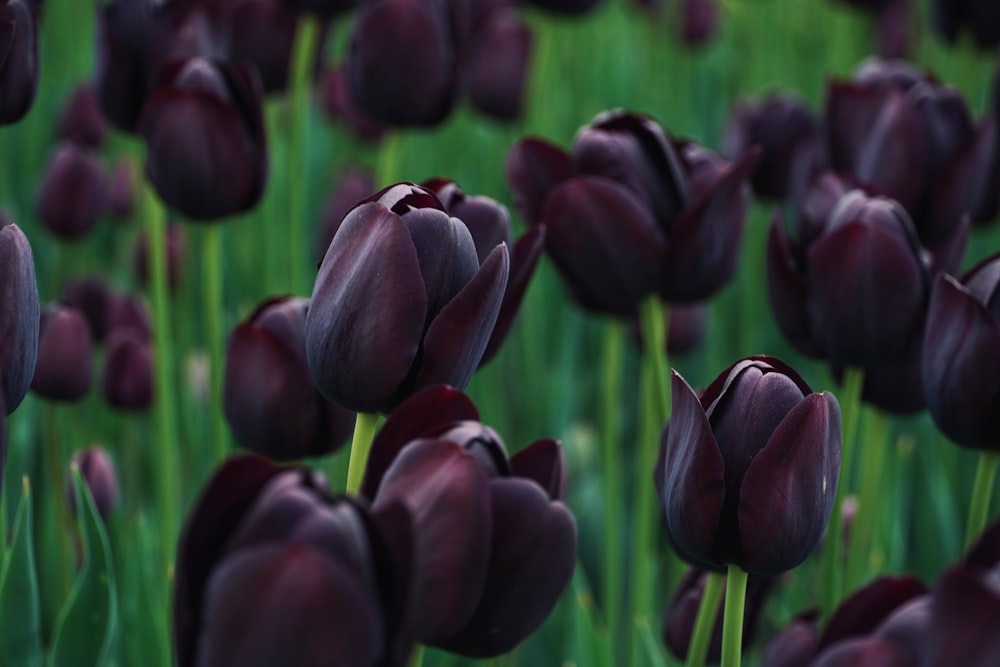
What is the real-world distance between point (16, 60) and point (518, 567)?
50cm

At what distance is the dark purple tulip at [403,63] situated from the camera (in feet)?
4.07

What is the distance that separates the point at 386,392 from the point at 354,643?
0.25m

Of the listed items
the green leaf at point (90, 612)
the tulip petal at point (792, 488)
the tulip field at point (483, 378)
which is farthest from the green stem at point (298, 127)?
the tulip petal at point (792, 488)

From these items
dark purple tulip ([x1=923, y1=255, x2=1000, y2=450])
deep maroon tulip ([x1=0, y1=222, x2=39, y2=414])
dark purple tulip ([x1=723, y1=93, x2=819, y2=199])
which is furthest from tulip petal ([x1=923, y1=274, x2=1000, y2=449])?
dark purple tulip ([x1=723, y1=93, x2=819, y2=199])

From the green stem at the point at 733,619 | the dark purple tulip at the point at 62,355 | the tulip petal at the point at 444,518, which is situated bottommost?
the dark purple tulip at the point at 62,355

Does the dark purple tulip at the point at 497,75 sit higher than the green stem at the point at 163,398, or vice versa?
the dark purple tulip at the point at 497,75

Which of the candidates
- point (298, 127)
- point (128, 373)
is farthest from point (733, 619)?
point (298, 127)

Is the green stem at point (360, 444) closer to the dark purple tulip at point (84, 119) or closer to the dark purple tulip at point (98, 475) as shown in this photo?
the dark purple tulip at point (98, 475)

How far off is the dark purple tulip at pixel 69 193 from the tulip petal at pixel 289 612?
1228mm

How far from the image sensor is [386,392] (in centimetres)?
65

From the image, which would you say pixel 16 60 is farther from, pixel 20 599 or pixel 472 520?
pixel 472 520

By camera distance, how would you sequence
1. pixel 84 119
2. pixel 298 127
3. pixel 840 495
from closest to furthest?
pixel 840 495
pixel 298 127
pixel 84 119

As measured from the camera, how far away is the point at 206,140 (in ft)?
3.31

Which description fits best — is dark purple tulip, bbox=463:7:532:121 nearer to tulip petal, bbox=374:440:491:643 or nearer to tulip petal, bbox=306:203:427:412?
tulip petal, bbox=306:203:427:412
